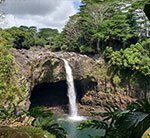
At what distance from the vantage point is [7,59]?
8.66 m

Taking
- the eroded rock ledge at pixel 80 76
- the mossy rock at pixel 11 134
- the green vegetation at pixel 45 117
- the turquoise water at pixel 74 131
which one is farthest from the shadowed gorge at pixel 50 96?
the mossy rock at pixel 11 134

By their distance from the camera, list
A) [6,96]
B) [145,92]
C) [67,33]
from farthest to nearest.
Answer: [67,33] → [145,92] → [6,96]

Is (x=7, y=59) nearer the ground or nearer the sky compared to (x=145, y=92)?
nearer the sky

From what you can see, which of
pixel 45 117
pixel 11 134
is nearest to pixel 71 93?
pixel 45 117

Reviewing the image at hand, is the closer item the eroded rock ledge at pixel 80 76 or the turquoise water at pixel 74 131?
the turquoise water at pixel 74 131

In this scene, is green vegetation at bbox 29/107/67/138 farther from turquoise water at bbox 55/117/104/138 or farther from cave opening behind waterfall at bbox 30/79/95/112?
cave opening behind waterfall at bbox 30/79/95/112

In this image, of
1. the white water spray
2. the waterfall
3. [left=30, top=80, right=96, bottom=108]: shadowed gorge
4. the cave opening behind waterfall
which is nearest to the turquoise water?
the white water spray

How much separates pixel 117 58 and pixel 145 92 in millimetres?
4347

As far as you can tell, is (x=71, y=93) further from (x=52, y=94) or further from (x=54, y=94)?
Answer: (x=52, y=94)

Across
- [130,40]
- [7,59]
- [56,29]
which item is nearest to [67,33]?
[130,40]

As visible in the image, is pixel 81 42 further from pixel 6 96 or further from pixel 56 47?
pixel 6 96

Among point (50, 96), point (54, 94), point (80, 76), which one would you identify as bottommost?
point (50, 96)

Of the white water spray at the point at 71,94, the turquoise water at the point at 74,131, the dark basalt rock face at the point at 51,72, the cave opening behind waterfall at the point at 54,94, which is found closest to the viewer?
the turquoise water at the point at 74,131

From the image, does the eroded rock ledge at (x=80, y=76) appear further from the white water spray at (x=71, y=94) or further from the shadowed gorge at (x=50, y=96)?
the shadowed gorge at (x=50, y=96)
